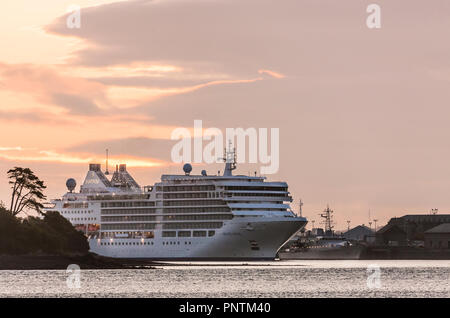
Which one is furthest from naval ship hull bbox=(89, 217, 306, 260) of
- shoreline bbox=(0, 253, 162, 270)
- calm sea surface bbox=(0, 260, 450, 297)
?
calm sea surface bbox=(0, 260, 450, 297)

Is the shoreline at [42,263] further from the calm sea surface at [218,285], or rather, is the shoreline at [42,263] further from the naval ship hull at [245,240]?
the naval ship hull at [245,240]

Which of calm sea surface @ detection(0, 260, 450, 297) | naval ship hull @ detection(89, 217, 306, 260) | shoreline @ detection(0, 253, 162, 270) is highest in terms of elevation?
naval ship hull @ detection(89, 217, 306, 260)

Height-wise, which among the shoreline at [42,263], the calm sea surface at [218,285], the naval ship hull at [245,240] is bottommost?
the calm sea surface at [218,285]

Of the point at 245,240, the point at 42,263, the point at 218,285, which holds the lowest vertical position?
the point at 218,285

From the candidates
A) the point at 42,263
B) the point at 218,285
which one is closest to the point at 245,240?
the point at 42,263

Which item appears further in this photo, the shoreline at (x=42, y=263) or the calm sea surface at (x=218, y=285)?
the shoreline at (x=42, y=263)

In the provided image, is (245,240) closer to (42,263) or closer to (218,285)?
(42,263)

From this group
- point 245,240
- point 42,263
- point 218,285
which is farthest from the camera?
point 245,240

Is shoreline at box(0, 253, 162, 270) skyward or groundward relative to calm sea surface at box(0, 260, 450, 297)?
skyward

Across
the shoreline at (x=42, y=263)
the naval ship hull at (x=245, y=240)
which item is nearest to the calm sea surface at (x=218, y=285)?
the shoreline at (x=42, y=263)

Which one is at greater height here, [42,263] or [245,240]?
[245,240]

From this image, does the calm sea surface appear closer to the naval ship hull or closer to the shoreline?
the shoreline
